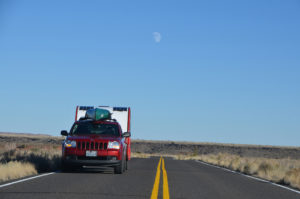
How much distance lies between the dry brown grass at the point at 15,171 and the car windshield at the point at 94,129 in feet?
7.24

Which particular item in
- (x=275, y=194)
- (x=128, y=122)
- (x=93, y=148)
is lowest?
(x=275, y=194)

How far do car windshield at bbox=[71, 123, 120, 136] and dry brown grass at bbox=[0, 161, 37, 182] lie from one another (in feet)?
7.24

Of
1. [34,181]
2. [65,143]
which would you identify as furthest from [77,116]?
[34,181]

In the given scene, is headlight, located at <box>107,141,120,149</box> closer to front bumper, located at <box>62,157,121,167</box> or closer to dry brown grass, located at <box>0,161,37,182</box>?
front bumper, located at <box>62,157,121,167</box>

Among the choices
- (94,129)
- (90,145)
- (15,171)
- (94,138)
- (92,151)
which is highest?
(94,129)

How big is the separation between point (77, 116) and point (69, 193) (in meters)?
13.7

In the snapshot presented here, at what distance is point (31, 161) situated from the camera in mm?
18250

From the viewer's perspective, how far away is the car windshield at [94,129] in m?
17.4

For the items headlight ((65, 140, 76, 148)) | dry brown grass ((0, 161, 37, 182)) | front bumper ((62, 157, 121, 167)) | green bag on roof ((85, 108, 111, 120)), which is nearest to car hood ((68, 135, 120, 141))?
headlight ((65, 140, 76, 148))

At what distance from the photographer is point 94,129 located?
17562 millimetres

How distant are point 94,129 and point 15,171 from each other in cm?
401

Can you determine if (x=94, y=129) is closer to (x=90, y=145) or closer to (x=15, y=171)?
(x=90, y=145)

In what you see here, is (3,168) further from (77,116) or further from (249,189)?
(77,116)

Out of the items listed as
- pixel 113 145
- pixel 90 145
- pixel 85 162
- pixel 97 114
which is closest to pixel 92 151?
pixel 90 145
